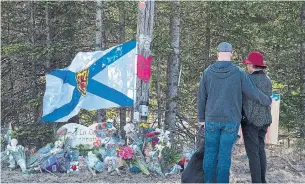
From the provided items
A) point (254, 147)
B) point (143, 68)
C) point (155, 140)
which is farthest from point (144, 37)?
point (254, 147)

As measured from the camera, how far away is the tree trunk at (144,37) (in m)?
7.39

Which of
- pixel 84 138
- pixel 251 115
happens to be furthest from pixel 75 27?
pixel 251 115

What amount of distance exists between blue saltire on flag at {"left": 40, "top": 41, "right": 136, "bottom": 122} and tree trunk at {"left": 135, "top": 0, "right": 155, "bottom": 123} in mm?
223

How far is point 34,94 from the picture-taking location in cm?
1042

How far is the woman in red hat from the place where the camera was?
5.04 metres

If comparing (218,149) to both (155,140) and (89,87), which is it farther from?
(89,87)

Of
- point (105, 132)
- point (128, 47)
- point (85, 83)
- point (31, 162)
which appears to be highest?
point (128, 47)

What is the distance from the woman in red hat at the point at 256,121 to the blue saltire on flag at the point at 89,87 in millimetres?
2828

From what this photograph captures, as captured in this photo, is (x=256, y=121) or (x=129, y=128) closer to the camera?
(x=256, y=121)

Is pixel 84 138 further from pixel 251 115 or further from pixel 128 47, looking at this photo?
pixel 251 115

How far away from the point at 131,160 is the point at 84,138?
955 millimetres

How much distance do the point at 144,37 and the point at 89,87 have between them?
1.28 metres

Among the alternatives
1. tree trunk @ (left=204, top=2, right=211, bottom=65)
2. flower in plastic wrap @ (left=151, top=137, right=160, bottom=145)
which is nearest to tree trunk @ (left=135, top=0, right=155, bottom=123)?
flower in plastic wrap @ (left=151, top=137, right=160, bottom=145)

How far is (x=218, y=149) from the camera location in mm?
4926
